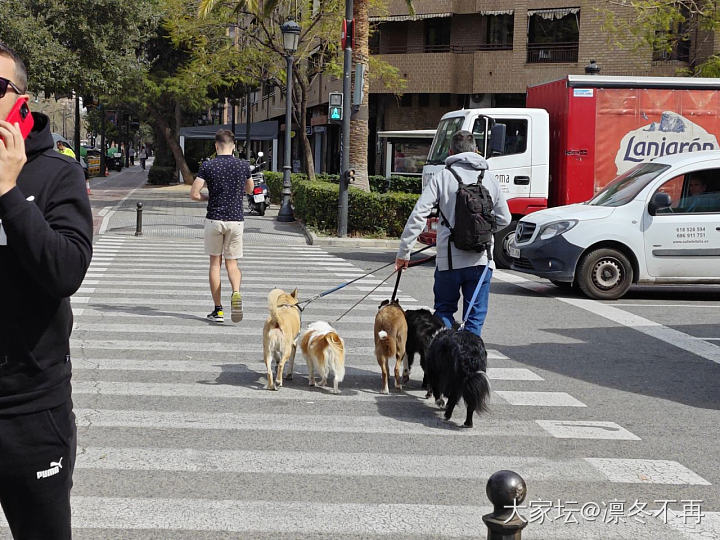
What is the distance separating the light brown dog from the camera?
7.06 meters

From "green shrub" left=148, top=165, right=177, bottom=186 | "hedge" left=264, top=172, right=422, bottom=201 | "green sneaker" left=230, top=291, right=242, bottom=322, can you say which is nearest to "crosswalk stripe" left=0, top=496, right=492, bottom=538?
"green sneaker" left=230, top=291, right=242, bottom=322

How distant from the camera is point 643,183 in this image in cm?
1323

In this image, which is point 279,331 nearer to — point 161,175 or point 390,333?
point 390,333

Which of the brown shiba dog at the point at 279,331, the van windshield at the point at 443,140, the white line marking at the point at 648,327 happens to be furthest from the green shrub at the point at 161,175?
the brown shiba dog at the point at 279,331

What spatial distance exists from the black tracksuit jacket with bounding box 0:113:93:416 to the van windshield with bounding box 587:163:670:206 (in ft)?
38.3

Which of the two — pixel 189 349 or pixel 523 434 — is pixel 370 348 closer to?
pixel 189 349

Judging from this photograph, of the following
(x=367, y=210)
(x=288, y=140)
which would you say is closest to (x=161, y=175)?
(x=288, y=140)

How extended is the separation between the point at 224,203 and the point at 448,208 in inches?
139

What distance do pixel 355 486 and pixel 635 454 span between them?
190 cm

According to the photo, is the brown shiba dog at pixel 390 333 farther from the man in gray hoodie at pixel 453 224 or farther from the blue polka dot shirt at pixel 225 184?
the blue polka dot shirt at pixel 225 184

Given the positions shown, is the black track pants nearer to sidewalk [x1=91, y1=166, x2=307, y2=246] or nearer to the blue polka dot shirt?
the blue polka dot shirt

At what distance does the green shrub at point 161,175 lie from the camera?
48.4 meters

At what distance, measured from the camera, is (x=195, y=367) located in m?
8.08

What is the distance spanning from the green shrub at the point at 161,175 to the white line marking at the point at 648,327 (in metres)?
36.5
